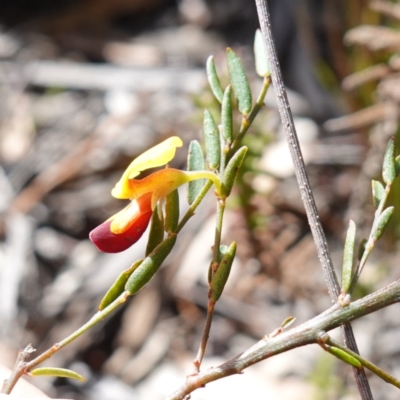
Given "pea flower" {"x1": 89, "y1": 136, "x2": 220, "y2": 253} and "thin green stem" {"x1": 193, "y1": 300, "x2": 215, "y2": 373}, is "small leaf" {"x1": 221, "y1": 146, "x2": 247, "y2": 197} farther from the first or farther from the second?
"thin green stem" {"x1": 193, "y1": 300, "x2": 215, "y2": 373}

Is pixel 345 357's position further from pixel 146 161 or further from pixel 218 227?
pixel 146 161

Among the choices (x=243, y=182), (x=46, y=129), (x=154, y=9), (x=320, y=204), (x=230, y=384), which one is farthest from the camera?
(x=154, y=9)

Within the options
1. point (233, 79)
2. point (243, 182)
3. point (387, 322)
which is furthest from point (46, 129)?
point (233, 79)

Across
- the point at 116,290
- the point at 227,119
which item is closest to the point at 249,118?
the point at 227,119

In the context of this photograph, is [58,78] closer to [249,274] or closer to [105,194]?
[105,194]

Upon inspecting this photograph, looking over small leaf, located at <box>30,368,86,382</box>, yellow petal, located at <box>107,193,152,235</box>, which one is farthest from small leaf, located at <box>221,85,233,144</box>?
small leaf, located at <box>30,368,86,382</box>

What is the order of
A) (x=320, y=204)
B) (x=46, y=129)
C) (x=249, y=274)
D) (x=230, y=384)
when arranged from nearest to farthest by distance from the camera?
1. (x=230, y=384)
2. (x=249, y=274)
3. (x=320, y=204)
4. (x=46, y=129)
